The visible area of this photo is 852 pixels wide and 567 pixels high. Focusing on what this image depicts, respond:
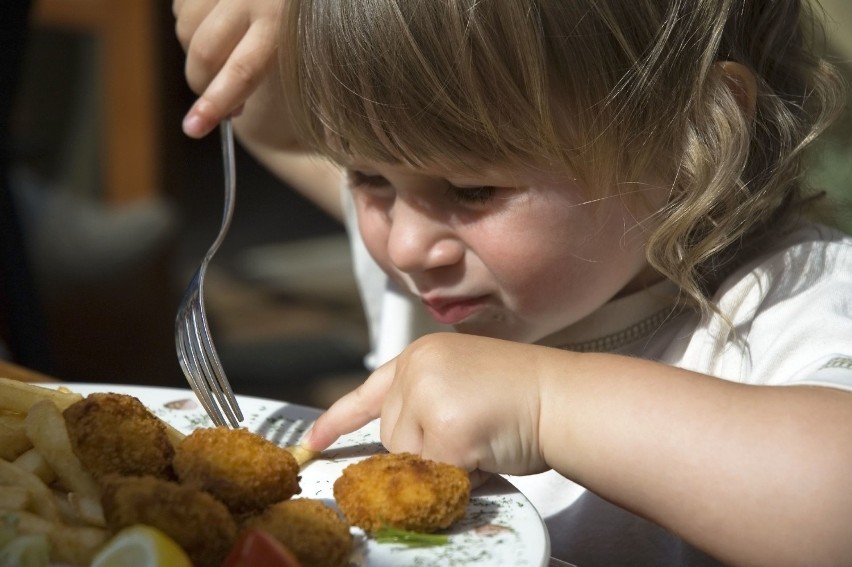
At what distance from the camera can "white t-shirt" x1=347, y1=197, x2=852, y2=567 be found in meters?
1.18

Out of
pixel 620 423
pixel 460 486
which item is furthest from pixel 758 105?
pixel 460 486

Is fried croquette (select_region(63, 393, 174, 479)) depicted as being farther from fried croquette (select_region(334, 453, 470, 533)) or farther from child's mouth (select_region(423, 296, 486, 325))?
child's mouth (select_region(423, 296, 486, 325))

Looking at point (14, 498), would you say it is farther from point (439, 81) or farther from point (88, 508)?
point (439, 81)

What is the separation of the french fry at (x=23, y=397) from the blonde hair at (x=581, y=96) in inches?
18.3

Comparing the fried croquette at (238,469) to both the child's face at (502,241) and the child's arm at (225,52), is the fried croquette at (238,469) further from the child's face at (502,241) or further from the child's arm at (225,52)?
the child's arm at (225,52)

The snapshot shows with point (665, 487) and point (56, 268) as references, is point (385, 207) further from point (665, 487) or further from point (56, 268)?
point (56, 268)

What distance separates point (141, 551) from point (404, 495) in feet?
0.77

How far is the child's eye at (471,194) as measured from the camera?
1279 millimetres

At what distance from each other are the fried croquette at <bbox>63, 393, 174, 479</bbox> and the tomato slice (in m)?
0.19

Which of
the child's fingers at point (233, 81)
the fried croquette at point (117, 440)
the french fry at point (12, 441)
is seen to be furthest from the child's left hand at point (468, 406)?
the child's fingers at point (233, 81)

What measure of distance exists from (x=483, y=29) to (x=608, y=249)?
34 centimetres

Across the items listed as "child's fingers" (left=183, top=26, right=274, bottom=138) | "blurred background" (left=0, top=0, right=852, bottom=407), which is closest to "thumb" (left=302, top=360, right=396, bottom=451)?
"child's fingers" (left=183, top=26, right=274, bottom=138)

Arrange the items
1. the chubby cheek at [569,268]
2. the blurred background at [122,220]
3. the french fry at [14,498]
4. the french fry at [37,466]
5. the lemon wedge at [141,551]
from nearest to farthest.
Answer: the lemon wedge at [141,551] < the french fry at [14,498] < the french fry at [37,466] < the chubby cheek at [569,268] < the blurred background at [122,220]

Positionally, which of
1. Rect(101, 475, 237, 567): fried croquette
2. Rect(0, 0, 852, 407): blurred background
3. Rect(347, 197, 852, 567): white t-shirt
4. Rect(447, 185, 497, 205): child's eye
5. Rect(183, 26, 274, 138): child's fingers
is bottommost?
Rect(0, 0, 852, 407): blurred background
